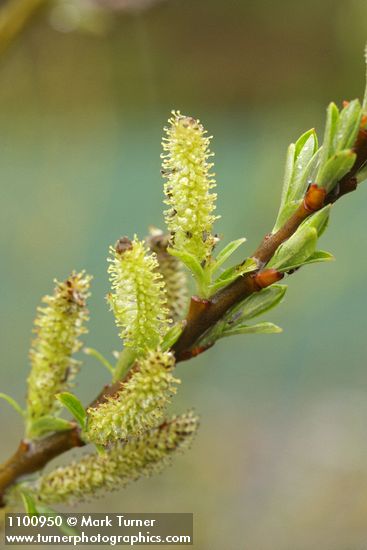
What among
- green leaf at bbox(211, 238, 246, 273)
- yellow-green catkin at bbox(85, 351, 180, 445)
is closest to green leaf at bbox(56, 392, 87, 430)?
yellow-green catkin at bbox(85, 351, 180, 445)

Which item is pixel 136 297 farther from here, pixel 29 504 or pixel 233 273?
pixel 29 504

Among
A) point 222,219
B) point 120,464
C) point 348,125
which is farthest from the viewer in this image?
point 222,219

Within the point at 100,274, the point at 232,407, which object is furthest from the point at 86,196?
the point at 232,407

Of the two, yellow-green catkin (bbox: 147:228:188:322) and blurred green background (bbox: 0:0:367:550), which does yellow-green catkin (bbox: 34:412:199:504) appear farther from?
blurred green background (bbox: 0:0:367:550)

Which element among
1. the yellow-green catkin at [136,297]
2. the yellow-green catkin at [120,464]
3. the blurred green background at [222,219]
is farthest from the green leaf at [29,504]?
the blurred green background at [222,219]

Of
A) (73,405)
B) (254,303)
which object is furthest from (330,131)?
(73,405)

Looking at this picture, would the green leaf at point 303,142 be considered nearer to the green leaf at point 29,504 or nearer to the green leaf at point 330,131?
the green leaf at point 330,131

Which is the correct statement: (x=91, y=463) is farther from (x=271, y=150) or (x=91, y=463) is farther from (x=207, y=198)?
(x=271, y=150)
